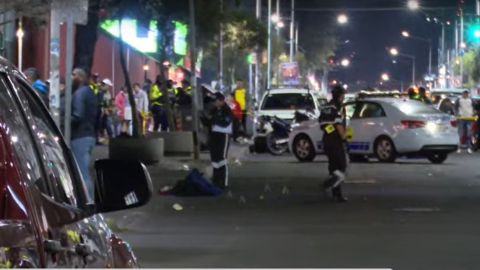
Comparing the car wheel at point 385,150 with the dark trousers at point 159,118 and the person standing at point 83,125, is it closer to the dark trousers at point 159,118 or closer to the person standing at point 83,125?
the dark trousers at point 159,118

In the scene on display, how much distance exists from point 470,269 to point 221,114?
8251 mm

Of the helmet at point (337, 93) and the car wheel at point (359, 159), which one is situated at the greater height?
the helmet at point (337, 93)

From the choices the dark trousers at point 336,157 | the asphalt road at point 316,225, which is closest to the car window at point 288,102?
the asphalt road at point 316,225

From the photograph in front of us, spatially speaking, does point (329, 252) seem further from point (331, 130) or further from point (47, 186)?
point (47, 186)

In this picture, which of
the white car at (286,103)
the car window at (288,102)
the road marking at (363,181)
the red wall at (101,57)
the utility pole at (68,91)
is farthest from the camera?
the car window at (288,102)

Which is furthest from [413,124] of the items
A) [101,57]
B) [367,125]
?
[101,57]

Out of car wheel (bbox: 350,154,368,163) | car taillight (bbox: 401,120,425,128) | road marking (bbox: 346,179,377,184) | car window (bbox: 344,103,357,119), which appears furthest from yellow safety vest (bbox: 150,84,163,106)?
road marking (bbox: 346,179,377,184)

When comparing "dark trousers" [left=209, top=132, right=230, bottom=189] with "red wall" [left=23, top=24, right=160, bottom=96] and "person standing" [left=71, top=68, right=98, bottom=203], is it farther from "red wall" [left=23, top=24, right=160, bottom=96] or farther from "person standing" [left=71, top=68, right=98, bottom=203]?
"person standing" [left=71, top=68, right=98, bottom=203]

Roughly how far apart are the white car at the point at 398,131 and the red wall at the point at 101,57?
22.1 ft

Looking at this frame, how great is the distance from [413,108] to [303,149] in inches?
112

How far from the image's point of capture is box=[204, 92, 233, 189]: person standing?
1772 centimetres

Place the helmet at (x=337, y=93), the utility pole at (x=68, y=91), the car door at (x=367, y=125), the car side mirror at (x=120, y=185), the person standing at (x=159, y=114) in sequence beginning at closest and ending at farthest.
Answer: the car side mirror at (x=120, y=185), the utility pole at (x=68, y=91), the helmet at (x=337, y=93), the car door at (x=367, y=125), the person standing at (x=159, y=114)

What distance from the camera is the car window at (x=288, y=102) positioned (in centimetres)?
3061

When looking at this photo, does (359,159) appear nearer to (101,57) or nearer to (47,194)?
(101,57)
